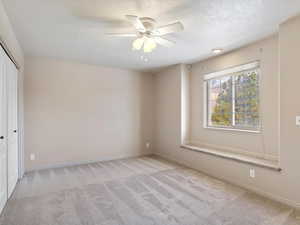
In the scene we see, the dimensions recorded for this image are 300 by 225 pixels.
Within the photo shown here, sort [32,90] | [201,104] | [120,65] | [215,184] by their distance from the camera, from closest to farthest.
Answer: [215,184], [32,90], [201,104], [120,65]

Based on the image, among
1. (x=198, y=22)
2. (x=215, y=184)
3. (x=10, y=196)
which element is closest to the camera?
(x=198, y=22)

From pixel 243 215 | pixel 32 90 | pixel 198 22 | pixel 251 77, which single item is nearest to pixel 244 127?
pixel 251 77

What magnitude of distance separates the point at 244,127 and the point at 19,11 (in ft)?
12.7

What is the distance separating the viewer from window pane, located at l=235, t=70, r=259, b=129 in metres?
3.27

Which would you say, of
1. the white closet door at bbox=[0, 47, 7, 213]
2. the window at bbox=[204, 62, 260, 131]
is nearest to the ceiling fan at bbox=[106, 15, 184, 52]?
the white closet door at bbox=[0, 47, 7, 213]

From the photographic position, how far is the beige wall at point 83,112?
12.8 ft

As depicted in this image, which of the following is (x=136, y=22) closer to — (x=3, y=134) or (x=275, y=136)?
(x=3, y=134)

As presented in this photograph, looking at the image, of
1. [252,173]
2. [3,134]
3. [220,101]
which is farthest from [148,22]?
[252,173]

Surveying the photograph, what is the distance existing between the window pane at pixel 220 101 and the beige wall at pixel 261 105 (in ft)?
0.77

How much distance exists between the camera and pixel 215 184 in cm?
308

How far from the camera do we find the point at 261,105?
10.2 ft

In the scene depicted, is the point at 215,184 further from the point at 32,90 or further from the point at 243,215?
the point at 32,90

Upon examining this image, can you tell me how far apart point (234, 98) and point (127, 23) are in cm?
253

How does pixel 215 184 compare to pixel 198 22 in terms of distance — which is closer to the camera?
pixel 198 22
